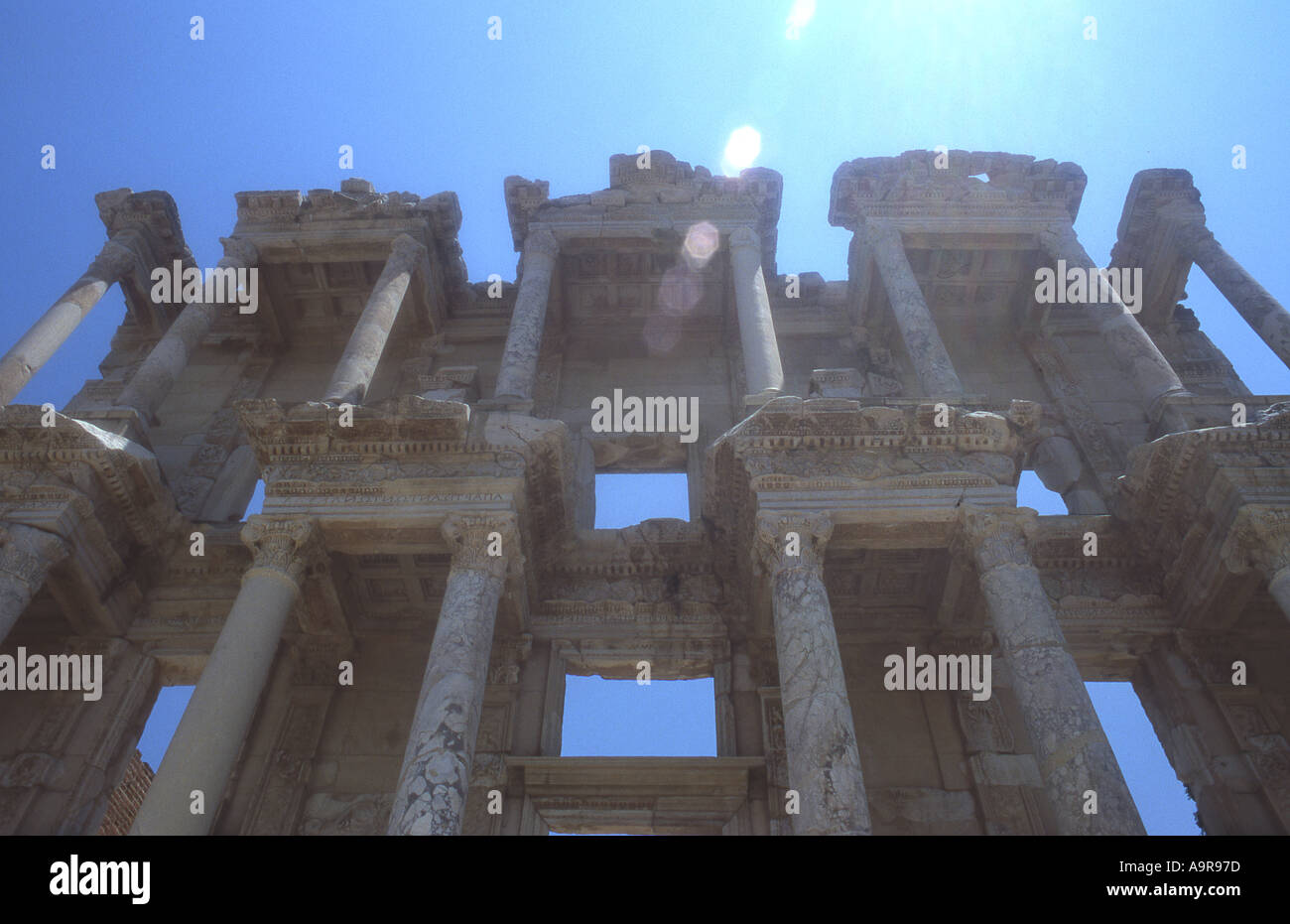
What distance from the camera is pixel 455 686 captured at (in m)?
9.97

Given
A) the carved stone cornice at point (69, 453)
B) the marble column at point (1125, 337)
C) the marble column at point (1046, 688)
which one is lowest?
the marble column at point (1046, 688)

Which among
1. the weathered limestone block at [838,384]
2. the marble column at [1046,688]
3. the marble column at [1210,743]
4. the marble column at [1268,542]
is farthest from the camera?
the weathered limestone block at [838,384]

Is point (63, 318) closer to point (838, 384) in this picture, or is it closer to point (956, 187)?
point (838, 384)

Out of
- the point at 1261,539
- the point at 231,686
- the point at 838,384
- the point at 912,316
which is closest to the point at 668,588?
the point at 838,384

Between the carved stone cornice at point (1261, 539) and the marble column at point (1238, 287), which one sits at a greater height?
the marble column at point (1238, 287)

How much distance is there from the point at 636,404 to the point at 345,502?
7.14 m

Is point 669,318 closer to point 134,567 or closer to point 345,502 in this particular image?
point 345,502

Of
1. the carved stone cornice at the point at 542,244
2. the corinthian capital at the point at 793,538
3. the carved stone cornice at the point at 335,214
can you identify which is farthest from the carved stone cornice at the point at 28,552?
the carved stone cornice at the point at 542,244

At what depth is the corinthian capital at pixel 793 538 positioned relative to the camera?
441 inches

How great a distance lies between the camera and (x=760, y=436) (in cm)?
1230

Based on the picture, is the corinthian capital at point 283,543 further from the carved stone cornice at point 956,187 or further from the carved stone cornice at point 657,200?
the carved stone cornice at point 956,187

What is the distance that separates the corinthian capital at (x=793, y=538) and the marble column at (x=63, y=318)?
10.9 meters

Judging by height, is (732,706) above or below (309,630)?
below
